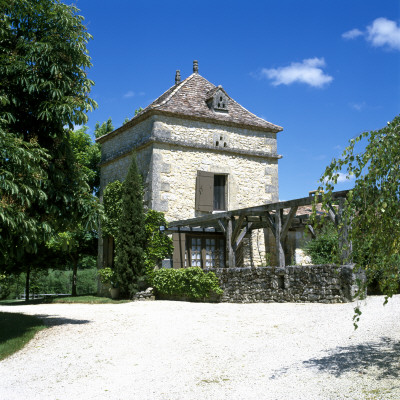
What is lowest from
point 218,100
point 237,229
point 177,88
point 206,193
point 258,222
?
point 237,229

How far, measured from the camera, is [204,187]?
16844 millimetres

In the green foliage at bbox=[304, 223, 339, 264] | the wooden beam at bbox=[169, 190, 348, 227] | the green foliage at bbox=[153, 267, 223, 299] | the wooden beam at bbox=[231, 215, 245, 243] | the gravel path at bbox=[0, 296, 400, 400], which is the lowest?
the gravel path at bbox=[0, 296, 400, 400]

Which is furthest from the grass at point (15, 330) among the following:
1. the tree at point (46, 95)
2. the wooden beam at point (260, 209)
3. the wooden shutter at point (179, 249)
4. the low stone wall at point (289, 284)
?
the wooden beam at point (260, 209)

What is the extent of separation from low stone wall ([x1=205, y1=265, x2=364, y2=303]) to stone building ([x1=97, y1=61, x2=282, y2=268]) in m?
3.44

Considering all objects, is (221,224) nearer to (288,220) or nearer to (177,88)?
(288,220)

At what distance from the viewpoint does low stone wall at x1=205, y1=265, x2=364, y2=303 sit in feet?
33.6

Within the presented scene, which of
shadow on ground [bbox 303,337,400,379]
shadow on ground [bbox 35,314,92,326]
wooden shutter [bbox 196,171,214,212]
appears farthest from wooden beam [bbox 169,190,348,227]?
shadow on ground [bbox 35,314,92,326]

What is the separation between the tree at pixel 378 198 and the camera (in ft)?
14.1

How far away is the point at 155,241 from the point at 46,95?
741cm

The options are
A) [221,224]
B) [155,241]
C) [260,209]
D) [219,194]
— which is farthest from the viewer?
[219,194]

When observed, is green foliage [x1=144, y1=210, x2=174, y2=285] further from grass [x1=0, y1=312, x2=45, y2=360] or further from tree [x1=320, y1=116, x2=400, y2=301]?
tree [x1=320, y1=116, x2=400, y2=301]

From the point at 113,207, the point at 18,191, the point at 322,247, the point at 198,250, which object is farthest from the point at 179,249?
the point at 18,191

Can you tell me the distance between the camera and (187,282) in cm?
1386

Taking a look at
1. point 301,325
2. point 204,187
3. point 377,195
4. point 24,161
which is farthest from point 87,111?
point 204,187
